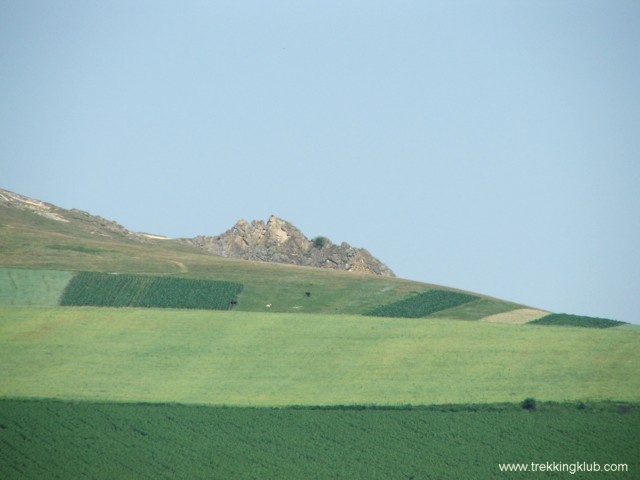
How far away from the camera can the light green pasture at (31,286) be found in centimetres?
7094

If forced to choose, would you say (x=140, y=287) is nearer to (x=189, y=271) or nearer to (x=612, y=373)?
(x=189, y=271)

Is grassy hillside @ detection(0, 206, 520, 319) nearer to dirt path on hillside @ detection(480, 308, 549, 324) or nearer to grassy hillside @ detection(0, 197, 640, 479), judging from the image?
grassy hillside @ detection(0, 197, 640, 479)

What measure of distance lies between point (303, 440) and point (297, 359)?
1209 cm

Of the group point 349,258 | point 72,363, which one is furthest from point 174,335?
point 349,258

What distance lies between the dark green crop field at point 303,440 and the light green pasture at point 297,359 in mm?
1846

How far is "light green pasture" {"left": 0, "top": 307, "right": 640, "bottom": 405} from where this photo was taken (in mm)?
52219

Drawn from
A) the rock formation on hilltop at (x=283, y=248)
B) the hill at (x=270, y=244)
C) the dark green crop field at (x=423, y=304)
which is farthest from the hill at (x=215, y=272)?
the rock formation on hilltop at (x=283, y=248)

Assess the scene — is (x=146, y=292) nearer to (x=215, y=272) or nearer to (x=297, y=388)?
(x=215, y=272)

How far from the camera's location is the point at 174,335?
62.3 m

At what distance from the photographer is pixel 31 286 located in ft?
243

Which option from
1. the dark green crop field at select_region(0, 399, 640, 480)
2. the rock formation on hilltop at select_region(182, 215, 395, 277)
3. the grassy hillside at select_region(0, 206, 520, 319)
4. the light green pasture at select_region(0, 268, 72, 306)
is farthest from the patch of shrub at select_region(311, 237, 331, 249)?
the dark green crop field at select_region(0, 399, 640, 480)

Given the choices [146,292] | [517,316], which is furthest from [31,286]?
[517,316]

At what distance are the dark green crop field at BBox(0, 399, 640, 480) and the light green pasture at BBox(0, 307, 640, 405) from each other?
185cm

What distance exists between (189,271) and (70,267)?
774 cm
